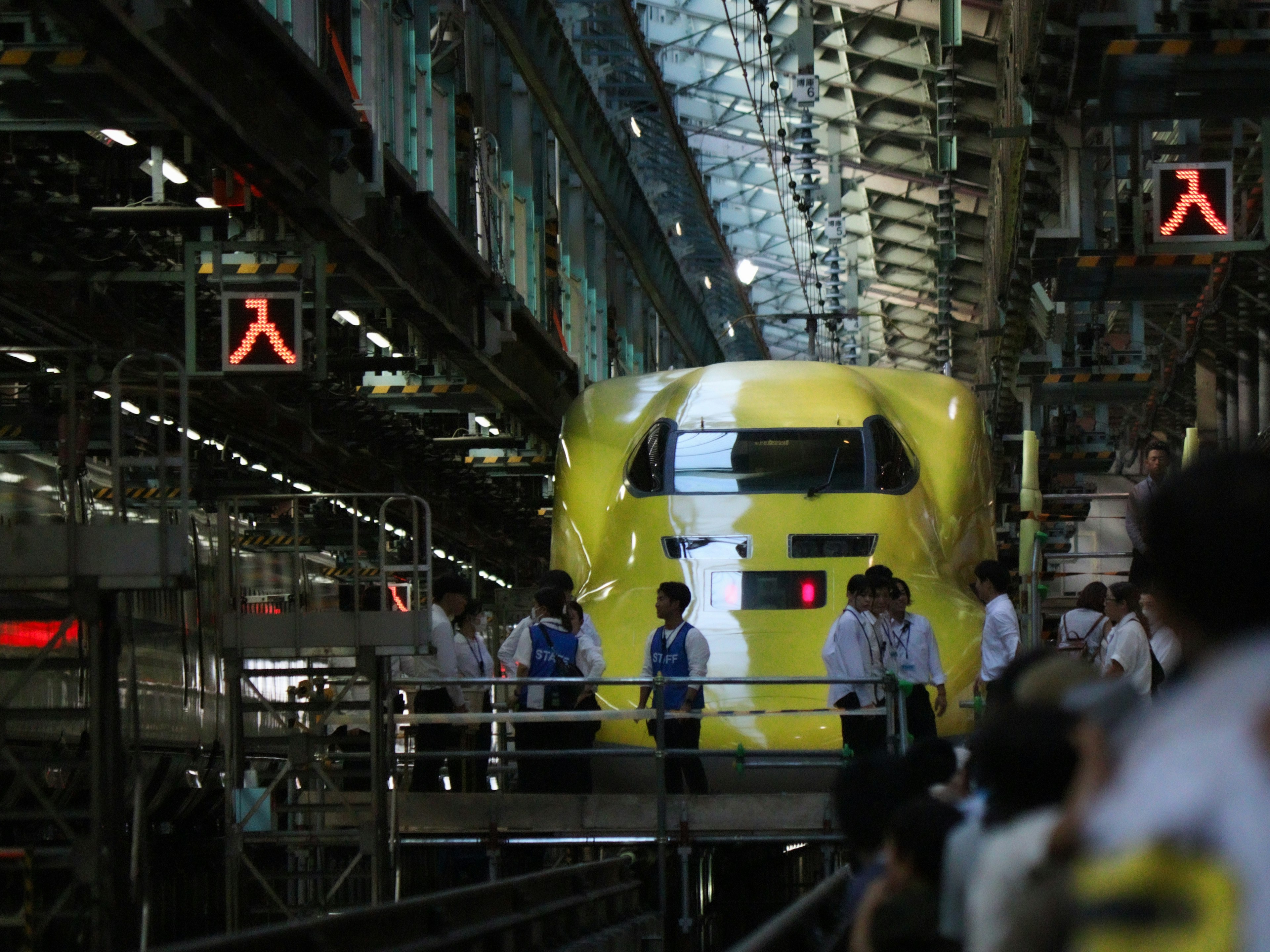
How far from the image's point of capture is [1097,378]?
20.0 m

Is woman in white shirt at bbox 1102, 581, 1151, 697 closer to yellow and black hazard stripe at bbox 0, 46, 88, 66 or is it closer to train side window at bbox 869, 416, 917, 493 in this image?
train side window at bbox 869, 416, 917, 493

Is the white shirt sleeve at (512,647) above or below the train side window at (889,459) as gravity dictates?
below

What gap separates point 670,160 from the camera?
1346 inches

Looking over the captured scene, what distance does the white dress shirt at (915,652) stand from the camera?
11.8 meters

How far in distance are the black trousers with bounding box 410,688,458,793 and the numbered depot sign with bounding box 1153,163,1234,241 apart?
620 centimetres

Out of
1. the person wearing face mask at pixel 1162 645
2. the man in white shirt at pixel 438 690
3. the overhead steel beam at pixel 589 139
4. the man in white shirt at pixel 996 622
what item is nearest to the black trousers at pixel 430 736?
the man in white shirt at pixel 438 690

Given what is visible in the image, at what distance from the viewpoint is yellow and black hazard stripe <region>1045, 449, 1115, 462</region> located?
2622 cm

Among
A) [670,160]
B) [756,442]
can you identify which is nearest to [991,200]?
[670,160]

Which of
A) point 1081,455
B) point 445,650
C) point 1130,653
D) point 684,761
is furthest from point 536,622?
point 1081,455

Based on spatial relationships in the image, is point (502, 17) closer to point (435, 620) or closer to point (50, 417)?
point (50, 417)

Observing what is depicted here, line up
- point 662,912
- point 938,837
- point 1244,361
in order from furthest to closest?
1. point 1244,361
2. point 662,912
3. point 938,837

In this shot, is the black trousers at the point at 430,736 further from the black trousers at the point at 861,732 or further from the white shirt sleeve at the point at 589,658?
the black trousers at the point at 861,732

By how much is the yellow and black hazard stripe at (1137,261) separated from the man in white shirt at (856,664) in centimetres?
412

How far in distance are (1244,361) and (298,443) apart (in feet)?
47.1
